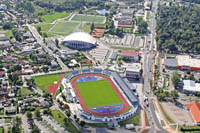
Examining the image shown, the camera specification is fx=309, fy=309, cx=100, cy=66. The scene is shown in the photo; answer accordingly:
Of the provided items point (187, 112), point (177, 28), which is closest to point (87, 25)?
point (177, 28)

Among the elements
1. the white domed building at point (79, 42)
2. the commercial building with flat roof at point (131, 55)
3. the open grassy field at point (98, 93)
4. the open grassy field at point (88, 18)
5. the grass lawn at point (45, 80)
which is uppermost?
the open grassy field at point (88, 18)

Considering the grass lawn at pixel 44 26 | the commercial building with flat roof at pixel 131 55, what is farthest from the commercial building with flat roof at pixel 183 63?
the grass lawn at pixel 44 26

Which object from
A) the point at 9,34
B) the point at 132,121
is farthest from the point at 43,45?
the point at 132,121

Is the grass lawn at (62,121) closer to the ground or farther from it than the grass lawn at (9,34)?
closer to the ground

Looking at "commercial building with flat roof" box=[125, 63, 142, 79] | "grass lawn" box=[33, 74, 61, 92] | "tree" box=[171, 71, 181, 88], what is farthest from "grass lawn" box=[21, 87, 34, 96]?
"tree" box=[171, 71, 181, 88]

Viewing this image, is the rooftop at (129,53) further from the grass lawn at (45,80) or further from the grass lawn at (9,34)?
the grass lawn at (9,34)

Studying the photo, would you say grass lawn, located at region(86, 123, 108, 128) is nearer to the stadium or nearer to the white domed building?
the stadium

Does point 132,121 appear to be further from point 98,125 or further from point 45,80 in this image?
point 45,80

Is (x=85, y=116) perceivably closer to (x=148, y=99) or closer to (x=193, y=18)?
(x=148, y=99)
